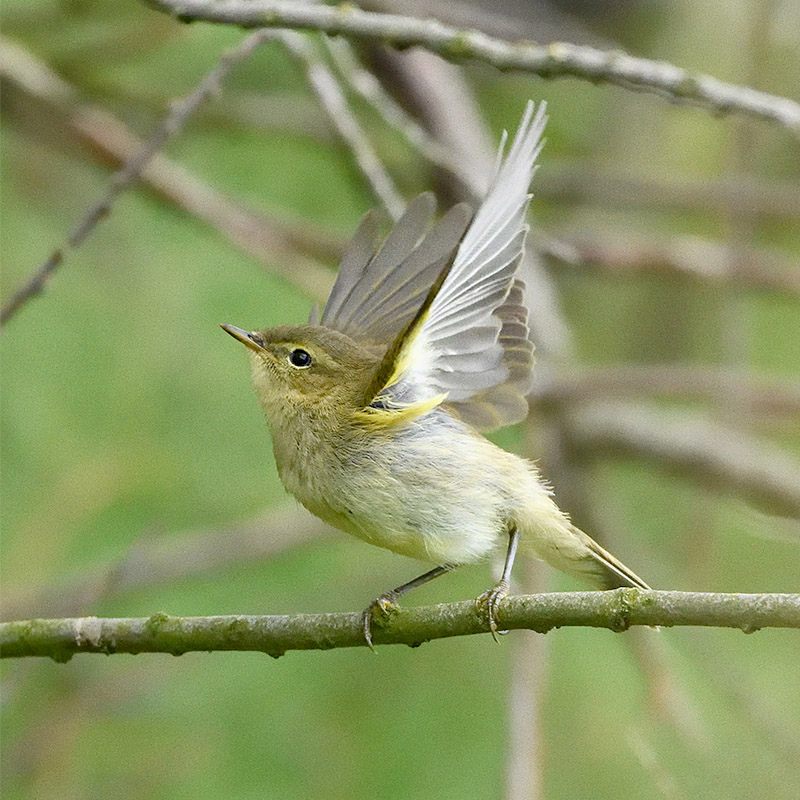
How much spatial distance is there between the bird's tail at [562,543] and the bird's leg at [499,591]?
0.13 feet

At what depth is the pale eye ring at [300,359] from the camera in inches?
158

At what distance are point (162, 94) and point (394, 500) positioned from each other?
3.24 meters

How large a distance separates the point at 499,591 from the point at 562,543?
0.73 meters

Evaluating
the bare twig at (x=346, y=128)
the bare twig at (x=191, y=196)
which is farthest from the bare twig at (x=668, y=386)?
the bare twig at (x=346, y=128)

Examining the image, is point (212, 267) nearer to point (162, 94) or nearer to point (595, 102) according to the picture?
point (162, 94)

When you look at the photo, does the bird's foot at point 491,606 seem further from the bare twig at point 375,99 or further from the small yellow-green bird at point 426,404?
the bare twig at point 375,99

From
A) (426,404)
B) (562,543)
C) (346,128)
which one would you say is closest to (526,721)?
(562,543)

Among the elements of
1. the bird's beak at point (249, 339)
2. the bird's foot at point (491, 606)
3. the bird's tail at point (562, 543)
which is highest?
the bird's beak at point (249, 339)

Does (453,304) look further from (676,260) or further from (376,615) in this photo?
(676,260)

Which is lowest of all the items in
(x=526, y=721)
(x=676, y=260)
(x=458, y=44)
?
(x=526, y=721)

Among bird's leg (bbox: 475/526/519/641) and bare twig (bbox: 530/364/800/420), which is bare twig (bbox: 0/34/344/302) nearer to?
bare twig (bbox: 530/364/800/420)

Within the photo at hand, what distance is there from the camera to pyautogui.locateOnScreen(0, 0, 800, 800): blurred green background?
17.0 feet

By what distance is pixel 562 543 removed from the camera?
382 centimetres

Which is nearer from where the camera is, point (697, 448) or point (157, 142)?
point (157, 142)
